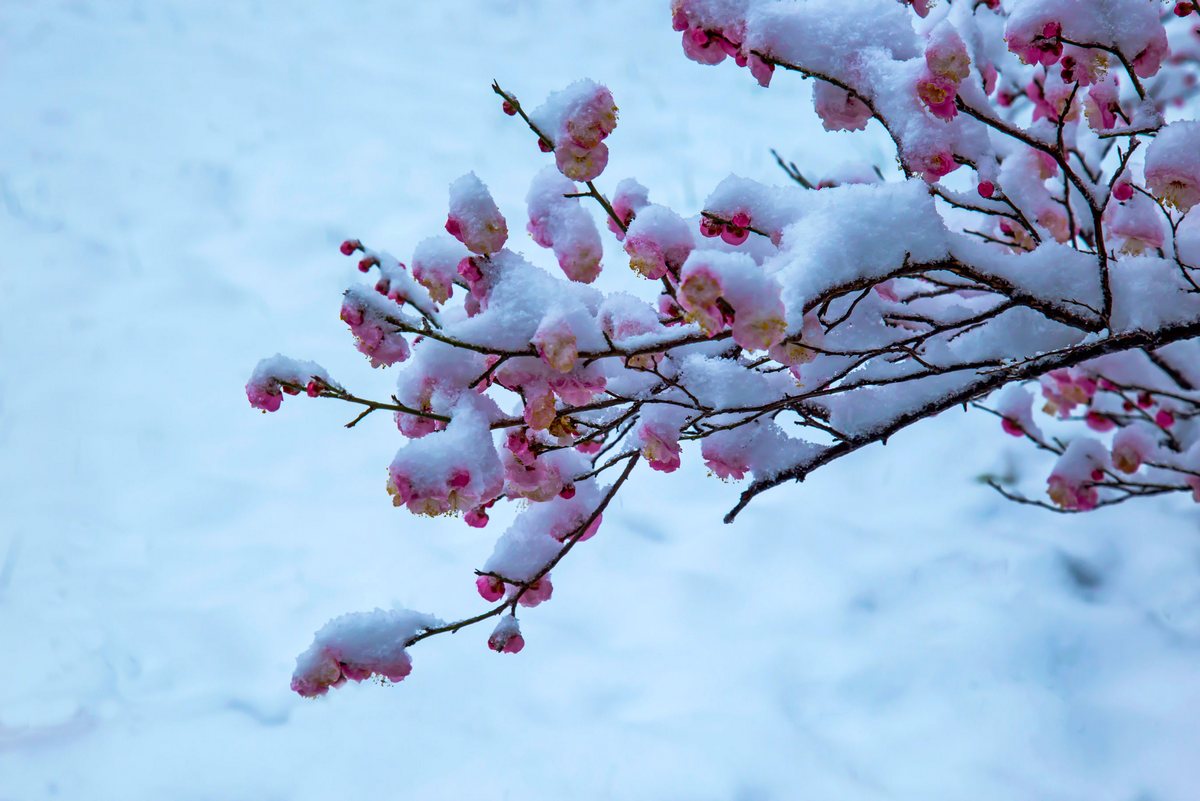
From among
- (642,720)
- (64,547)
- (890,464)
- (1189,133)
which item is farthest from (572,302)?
(64,547)

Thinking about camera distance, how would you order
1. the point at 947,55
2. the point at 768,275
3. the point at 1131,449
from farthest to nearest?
1. the point at 1131,449
2. the point at 947,55
3. the point at 768,275

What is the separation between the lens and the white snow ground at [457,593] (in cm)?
228

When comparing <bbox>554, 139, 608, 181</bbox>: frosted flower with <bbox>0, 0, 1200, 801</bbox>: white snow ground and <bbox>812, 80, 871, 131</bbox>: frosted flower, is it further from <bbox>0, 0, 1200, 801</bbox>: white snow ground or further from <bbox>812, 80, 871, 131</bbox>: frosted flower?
<bbox>0, 0, 1200, 801</bbox>: white snow ground

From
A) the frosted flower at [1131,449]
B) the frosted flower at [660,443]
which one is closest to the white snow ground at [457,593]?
the frosted flower at [1131,449]

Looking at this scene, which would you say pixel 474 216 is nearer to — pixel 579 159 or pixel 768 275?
pixel 579 159

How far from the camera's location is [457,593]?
294cm

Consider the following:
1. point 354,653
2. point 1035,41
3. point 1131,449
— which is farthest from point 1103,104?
point 354,653

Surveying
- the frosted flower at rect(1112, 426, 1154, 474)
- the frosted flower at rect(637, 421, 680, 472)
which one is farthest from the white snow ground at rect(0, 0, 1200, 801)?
the frosted flower at rect(637, 421, 680, 472)

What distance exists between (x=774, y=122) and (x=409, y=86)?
88.3 inches

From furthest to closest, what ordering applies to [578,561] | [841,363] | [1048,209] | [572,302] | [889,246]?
[578,561], [1048,209], [841,363], [572,302], [889,246]

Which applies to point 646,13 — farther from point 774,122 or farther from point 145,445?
point 145,445

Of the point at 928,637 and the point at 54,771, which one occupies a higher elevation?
the point at 928,637

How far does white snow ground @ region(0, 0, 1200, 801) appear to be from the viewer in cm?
228

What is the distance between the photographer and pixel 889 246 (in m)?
1.00
